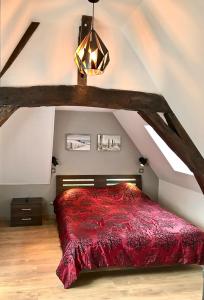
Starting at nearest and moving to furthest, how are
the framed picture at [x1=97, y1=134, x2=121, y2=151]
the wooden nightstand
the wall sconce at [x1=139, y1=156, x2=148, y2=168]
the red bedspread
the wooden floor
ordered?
the wooden floor, the red bedspread, the wooden nightstand, the framed picture at [x1=97, y1=134, x2=121, y2=151], the wall sconce at [x1=139, y1=156, x2=148, y2=168]

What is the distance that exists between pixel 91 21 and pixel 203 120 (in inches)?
54.3

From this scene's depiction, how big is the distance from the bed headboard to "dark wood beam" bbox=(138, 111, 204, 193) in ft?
8.51

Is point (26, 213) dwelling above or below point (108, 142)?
below

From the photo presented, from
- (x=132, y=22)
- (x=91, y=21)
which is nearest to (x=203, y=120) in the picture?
(x=132, y=22)

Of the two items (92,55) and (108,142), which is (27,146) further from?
(92,55)

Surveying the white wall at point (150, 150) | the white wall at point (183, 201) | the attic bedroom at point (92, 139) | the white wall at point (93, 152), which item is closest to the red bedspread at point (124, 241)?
the attic bedroom at point (92, 139)

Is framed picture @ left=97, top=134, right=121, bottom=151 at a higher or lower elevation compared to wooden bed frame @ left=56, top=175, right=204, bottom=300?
higher

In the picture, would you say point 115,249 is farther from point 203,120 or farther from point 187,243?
point 203,120

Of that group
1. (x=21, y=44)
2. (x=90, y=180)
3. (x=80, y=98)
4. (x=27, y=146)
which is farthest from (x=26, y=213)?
(x=21, y=44)

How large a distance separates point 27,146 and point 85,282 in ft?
7.84

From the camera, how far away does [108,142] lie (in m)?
5.58

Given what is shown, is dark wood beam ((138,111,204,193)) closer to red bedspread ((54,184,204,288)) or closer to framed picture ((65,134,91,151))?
red bedspread ((54,184,204,288))

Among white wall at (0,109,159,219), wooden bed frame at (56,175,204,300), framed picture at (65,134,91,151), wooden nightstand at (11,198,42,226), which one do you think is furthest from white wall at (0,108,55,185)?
framed picture at (65,134,91,151)

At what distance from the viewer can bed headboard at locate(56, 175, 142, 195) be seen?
17.9ft
